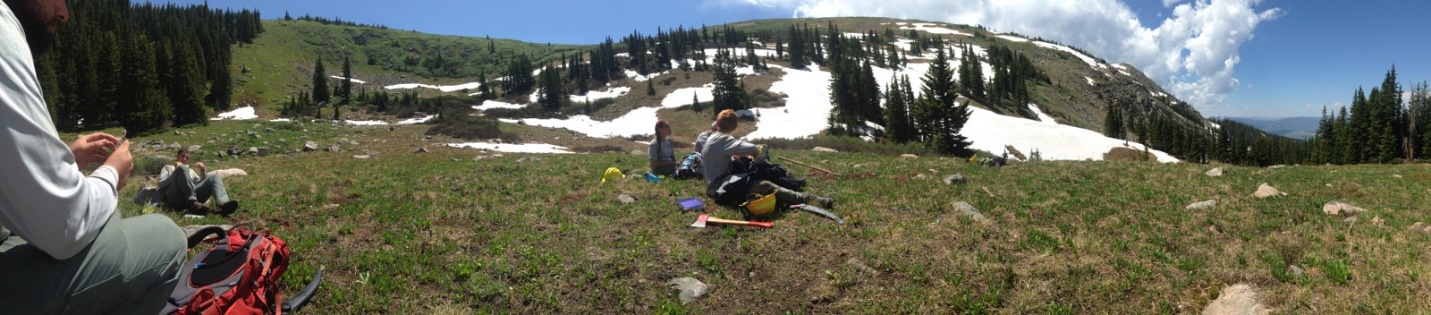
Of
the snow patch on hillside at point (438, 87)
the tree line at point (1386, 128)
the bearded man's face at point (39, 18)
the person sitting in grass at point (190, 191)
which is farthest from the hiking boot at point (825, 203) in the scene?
the snow patch on hillside at point (438, 87)

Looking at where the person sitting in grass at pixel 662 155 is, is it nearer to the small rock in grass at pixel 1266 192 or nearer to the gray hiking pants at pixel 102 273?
the gray hiking pants at pixel 102 273

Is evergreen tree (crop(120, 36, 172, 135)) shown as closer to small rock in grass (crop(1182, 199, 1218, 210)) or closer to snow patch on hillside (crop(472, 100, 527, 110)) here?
snow patch on hillside (crop(472, 100, 527, 110))

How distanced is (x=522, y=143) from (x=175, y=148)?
19495 mm

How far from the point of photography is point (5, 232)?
2.58 meters

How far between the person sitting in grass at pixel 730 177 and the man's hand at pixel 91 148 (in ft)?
24.1

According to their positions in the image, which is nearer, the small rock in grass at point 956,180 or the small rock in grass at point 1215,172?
the small rock in grass at point 956,180

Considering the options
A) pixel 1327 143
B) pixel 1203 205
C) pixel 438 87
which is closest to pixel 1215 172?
pixel 1203 205

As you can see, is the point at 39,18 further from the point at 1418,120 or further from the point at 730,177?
the point at 1418,120

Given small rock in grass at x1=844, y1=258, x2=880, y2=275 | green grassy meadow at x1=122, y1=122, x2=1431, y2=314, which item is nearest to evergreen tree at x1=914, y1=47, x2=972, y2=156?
green grassy meadow at x1=122, y1=122, x2=1431, y2=314

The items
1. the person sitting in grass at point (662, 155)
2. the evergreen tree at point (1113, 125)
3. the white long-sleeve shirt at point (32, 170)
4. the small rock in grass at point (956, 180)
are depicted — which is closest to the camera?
the white long-sleeve shirt at point (32, 170)

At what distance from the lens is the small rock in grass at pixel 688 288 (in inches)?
239

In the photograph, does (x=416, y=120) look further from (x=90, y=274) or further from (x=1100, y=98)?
(x=1100, y=98)

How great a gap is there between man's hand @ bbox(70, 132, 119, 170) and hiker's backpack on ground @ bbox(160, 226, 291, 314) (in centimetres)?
106

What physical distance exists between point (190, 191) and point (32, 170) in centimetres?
1074
